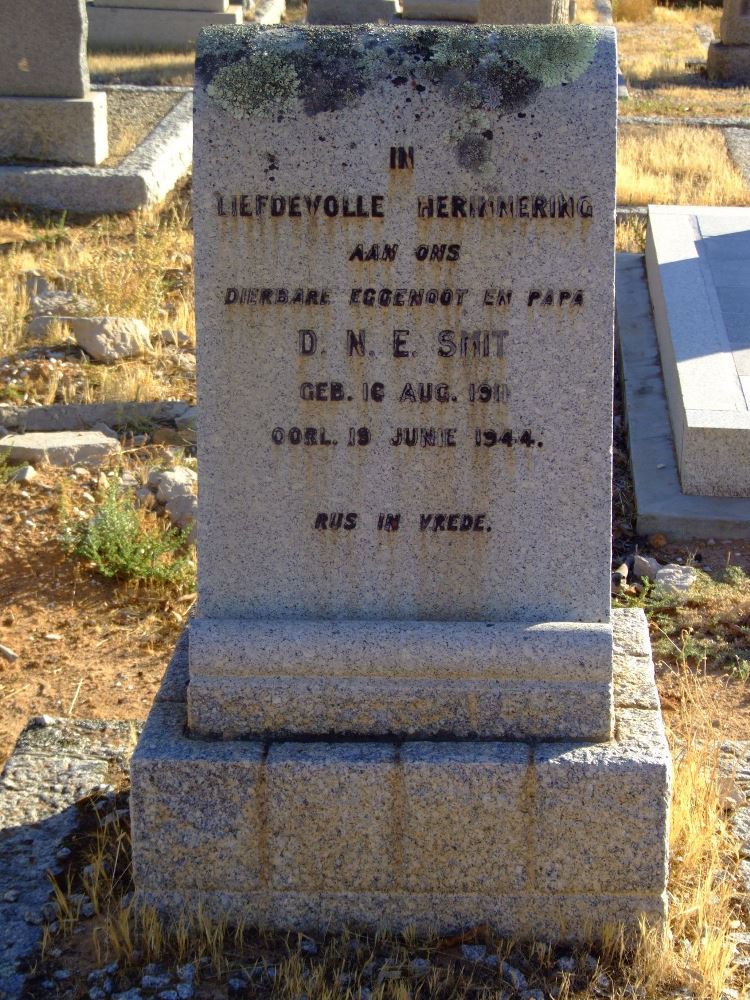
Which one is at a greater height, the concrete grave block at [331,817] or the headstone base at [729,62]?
the headstone base at [729,62]

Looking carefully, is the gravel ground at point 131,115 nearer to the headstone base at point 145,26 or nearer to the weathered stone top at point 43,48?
the weathered stone top at point 43,48

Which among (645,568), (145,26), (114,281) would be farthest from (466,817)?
(145,26)

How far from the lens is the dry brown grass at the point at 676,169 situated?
426 inches

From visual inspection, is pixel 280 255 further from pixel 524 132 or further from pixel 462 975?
pixel 462 975

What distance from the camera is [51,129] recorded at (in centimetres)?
1100

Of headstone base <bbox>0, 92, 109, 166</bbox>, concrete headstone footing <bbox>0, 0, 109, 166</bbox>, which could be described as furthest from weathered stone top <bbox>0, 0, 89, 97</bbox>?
headstone base <bbox>0, 92, 109, 166</bbox>

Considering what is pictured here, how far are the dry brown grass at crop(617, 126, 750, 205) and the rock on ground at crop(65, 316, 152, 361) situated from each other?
4736 mm

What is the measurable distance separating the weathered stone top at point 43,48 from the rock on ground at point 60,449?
566 cm

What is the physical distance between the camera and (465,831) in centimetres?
316

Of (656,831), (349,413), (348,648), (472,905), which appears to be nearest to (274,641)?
(348,648)

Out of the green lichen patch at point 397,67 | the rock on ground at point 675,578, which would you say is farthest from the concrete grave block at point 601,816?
the rock on ground at point 675,578

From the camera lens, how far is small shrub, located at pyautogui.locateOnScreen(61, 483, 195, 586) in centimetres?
536

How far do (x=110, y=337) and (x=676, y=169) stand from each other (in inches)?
246

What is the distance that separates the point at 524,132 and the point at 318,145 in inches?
18.4
